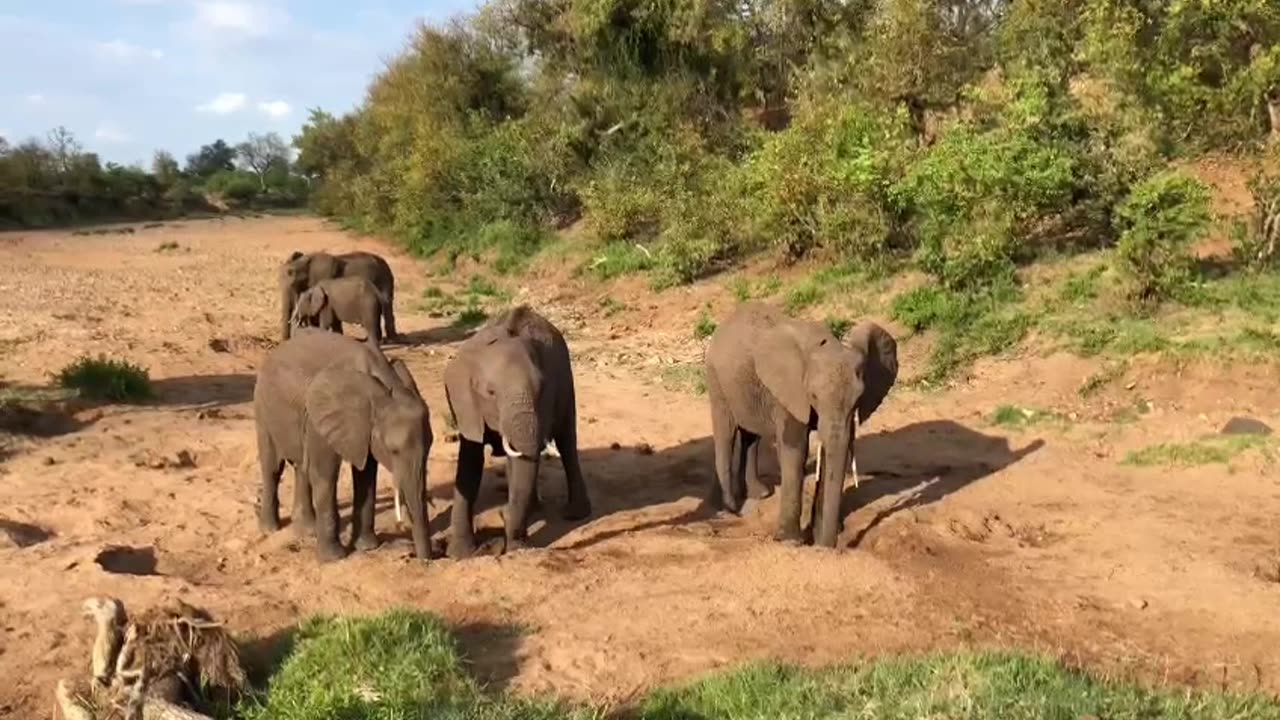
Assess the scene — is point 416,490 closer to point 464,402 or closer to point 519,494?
point 519,494

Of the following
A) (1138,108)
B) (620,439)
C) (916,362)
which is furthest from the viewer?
(1138,108)

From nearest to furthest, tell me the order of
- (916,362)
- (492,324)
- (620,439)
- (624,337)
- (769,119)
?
(492,324) → (620,439) → (916,362) → (624,337) → (769,119)

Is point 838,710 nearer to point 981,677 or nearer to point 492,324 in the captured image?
point 981,677

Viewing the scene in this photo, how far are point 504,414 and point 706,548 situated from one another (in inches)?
63.9

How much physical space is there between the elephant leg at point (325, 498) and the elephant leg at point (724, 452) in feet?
9.49

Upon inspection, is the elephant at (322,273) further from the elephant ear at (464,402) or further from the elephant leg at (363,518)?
the elephant leg at (363,518)

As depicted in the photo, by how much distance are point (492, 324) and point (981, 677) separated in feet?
15.1

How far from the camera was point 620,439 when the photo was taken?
37.3 ft

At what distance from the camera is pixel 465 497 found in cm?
817

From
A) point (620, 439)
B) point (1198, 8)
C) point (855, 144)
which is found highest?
point (1198, 8)

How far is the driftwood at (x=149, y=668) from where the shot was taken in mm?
5355

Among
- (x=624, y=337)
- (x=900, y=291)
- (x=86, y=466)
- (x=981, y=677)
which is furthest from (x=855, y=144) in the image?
(x=981, y=677)

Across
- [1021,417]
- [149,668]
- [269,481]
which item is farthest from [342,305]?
[149,668]

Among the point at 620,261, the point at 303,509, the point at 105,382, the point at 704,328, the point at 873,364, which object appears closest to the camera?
the point at 873,364
